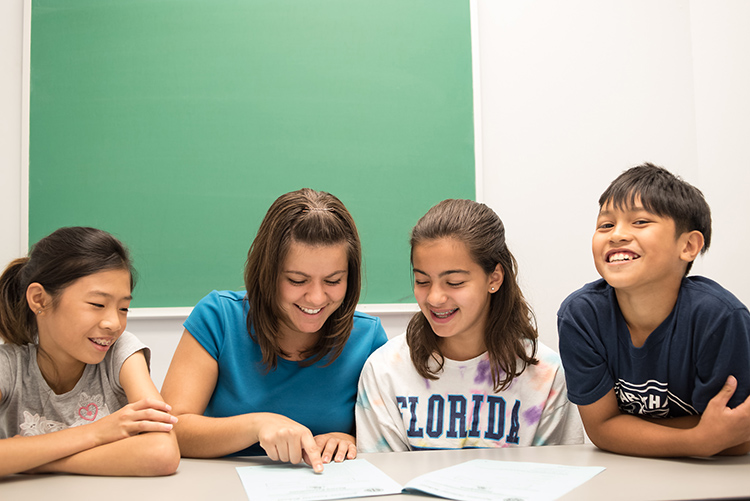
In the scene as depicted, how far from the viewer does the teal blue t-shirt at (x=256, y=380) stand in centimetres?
134

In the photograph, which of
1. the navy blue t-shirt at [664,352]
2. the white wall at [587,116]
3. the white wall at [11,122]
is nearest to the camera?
the navy blue t-shirt at [664,352]

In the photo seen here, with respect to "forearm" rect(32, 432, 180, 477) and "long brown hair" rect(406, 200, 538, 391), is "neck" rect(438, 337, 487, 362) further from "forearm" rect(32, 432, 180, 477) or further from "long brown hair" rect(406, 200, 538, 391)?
"forearm" rect(32, 432, 180, 477)

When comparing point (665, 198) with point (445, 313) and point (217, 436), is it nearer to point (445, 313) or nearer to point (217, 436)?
point (445, 313)

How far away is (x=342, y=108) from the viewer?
215 cm

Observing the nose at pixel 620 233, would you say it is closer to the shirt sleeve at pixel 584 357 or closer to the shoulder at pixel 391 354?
the shirt sleeve at pixel 584 357

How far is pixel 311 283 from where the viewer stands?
129cm

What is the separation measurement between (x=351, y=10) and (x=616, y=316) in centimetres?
157

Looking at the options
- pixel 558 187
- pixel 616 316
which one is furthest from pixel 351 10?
pixel 616 316

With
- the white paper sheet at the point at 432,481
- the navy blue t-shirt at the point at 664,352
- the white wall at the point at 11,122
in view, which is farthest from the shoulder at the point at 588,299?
the white wall at the point at 11,122

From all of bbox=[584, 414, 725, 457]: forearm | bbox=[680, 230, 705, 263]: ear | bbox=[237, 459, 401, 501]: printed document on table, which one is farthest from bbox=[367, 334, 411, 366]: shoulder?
bbox=[680, 230, 705, 263]: ear

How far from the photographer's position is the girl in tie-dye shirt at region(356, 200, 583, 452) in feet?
4.37

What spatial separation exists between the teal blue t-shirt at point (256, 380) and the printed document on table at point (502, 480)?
0.43m

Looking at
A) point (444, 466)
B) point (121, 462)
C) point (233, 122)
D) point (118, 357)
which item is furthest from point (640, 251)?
point (233, 122)

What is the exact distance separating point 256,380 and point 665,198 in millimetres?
1022
